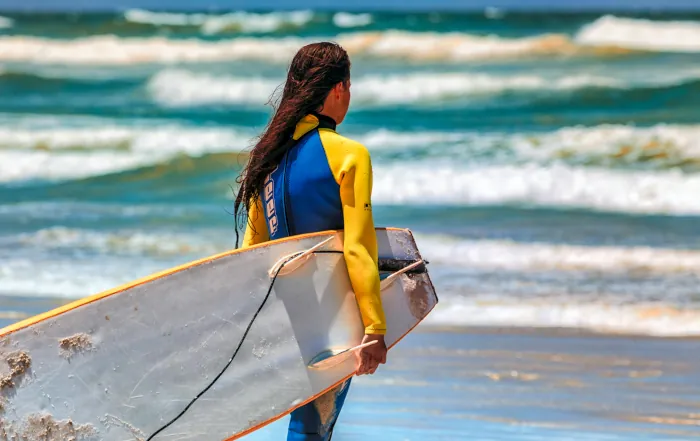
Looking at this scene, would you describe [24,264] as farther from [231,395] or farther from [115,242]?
[231,395]

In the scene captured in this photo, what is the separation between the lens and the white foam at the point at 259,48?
18.4 meters

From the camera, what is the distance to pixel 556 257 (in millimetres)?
8289

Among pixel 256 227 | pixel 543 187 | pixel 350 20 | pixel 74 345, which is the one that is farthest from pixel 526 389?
pixel 350 20

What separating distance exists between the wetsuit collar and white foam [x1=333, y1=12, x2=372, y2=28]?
18.3 meters

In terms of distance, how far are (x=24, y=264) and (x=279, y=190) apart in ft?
19.7

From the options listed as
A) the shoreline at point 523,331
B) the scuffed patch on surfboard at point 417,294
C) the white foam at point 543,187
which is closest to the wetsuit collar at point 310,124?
the scuffed patch on surfboard at point 417,294

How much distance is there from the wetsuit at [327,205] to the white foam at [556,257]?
5.27 m

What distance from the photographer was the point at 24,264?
8.16 meters

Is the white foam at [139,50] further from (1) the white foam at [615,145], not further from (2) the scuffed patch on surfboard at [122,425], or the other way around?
(2) the scuffed patch on surfboard at [122,425]

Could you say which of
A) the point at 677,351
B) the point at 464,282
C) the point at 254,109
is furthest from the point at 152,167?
the point at 677,351

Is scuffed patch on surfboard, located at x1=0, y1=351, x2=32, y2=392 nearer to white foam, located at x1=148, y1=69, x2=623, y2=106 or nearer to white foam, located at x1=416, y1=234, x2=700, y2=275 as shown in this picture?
white foam, located at x1=416, y1=234, x2=700, y2=275

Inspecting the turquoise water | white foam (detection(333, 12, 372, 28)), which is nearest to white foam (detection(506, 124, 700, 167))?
the turquoise water

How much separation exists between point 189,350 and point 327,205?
0.52 meters

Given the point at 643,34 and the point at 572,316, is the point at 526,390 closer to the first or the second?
the point at 572,316
